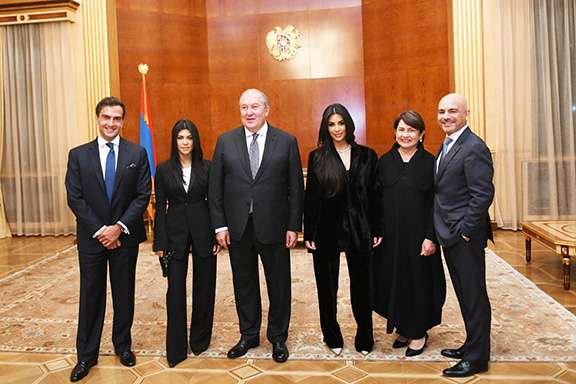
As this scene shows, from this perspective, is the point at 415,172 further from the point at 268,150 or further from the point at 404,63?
the point at 404,63

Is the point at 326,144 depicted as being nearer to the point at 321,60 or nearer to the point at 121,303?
the point at 121,303

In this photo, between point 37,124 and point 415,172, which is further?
point 37,124

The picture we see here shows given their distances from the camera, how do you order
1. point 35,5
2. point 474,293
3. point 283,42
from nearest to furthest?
point 474,293, point 35,5, point 283,42

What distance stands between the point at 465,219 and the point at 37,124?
7.87 metres

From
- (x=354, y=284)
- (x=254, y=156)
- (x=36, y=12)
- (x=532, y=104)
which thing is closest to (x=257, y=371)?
(x=354, y=284)

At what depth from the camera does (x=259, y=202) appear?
3.18 m

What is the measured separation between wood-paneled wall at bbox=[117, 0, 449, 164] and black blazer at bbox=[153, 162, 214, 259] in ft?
19.1

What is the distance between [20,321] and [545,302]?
462 cm

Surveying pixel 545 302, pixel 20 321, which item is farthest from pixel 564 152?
pixel 20 321

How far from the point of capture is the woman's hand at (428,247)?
308 centimetres

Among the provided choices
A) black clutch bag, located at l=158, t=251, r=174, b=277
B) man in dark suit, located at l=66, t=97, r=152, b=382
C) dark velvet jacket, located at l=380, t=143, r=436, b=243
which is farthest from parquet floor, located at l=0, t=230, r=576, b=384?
dark velvet jacket, located at l=380, t=143, r=436, b=243

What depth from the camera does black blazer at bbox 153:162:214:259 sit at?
3.22 m

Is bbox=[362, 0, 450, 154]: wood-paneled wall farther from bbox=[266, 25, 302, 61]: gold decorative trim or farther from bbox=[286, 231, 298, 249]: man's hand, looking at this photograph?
bbox=[286, 231, 298, 249]: man's hand

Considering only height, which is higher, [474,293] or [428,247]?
[428,247]
